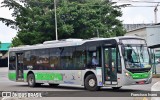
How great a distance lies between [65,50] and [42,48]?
101 inches

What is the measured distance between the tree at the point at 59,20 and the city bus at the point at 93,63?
81.3 feet

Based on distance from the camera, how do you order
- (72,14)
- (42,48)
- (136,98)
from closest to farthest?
(136,98)
(42,48)
(72,14)

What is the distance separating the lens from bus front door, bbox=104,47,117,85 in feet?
66.4

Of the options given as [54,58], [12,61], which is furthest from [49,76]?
[12,61]

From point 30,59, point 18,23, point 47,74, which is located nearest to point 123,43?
point 47,74

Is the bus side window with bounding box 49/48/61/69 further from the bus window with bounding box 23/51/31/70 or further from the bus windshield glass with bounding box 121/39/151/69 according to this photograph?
the bus windshield glass with bounding box 121/39/151/69

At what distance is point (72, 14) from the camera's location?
51844 mm

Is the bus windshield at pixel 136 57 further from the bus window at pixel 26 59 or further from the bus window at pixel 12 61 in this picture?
the bus window at pixel 12 61

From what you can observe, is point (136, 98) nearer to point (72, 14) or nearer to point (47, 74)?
point (47, 74)

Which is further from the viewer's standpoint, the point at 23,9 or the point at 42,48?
the point at 23,9

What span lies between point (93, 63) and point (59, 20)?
30455mm

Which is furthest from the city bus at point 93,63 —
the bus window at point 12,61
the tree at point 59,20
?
the tree at point 59,20

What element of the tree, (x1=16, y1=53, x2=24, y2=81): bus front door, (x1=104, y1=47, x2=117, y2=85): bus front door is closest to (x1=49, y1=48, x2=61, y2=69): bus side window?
(x1=16, y1=53, x2=24, y2=81): bus front door

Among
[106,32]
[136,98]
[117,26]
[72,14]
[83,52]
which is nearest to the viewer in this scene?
[136,98]
